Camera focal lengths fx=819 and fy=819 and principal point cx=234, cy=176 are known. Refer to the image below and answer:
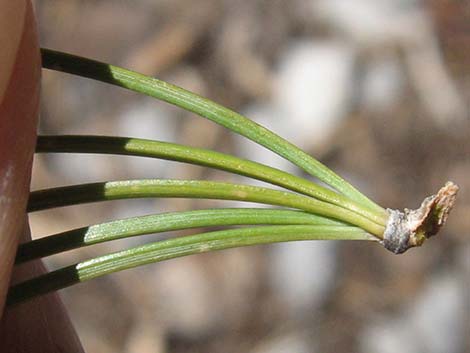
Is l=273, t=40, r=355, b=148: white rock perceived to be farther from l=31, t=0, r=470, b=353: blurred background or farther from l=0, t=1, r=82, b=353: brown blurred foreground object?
l=0, t=1, r=82, b=353: brown blurred foreground object

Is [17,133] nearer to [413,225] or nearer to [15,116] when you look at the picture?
[15,116]

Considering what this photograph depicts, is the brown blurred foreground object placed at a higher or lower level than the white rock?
lower

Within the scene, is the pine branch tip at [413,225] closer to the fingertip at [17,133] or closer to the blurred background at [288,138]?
the fingertip at [17,133]

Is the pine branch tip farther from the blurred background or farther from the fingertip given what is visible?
the blurred background

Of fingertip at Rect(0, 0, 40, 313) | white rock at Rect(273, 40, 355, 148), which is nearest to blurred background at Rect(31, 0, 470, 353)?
white rock at Rect(273, 40, 355, 148)

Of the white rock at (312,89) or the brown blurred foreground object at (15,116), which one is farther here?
the white rock at (312,89)

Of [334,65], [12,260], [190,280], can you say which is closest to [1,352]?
[12,260]

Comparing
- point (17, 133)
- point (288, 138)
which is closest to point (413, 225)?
point (17, 133)

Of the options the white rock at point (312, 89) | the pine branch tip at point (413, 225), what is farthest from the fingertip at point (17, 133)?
the white rock at point (312, 89)

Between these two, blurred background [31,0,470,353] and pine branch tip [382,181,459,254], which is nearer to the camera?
pine branch tip [382,181,459,254]
